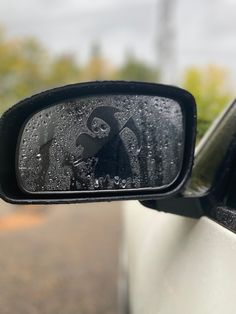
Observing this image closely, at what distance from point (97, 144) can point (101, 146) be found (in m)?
0.01

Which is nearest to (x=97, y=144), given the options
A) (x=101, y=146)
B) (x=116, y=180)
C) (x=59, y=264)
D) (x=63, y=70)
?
(x=101, y=146)

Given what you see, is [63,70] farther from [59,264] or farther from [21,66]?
[59,264]

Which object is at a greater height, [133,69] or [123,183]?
[123,183]

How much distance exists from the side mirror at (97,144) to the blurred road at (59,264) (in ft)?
13.7

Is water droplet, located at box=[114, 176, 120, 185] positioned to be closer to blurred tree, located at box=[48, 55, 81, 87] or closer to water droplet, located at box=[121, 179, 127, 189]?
water droplet, located at box=[121, 179, 127, 189]

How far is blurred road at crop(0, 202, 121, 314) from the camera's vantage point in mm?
6397

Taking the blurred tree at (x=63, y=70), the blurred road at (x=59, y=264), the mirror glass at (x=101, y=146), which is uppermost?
the mirror glass at (x=101, y=146)

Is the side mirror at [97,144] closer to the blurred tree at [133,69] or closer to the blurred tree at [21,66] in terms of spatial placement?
the blurred tree at [21,66]

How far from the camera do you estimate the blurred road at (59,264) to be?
21.0 ft

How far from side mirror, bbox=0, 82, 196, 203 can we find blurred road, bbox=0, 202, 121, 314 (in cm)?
418

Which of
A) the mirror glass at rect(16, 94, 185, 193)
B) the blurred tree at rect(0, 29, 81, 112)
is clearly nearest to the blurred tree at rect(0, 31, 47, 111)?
the blurred tree at rect(0, 29, 81, 112)

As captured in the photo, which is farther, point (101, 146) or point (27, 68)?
point (27, 68)

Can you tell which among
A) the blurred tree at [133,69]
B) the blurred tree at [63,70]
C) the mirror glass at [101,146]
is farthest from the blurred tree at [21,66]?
the mirror glass at [101,146]

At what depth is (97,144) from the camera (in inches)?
71.3
